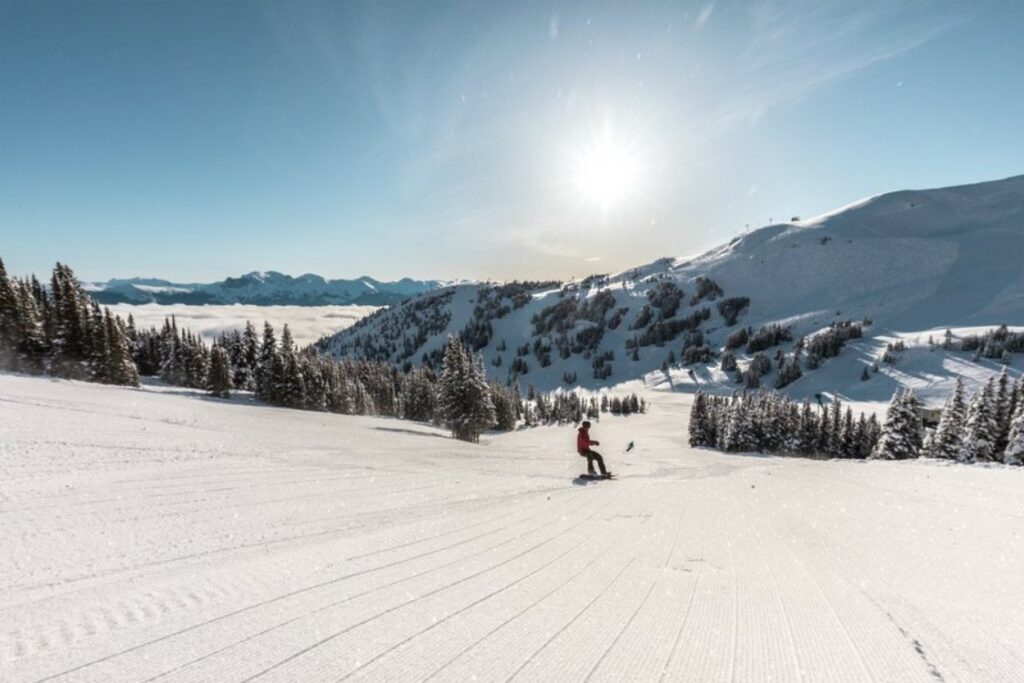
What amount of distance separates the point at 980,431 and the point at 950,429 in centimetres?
529

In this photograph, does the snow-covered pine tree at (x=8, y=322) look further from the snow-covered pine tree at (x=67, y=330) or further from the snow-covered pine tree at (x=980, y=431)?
the snow-covered pine tree at (x=980, y=431)

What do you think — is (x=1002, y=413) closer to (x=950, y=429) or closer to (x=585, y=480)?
(x=950, y=429)

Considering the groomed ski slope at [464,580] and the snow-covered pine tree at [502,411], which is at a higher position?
the groomed ski slope at [464,580]

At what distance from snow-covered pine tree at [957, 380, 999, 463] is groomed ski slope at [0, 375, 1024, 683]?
118 feet

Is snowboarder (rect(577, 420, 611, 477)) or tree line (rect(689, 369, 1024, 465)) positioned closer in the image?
snowboarder (rect(577, 420, 611, 477))

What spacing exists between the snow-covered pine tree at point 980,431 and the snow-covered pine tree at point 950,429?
9.69ft

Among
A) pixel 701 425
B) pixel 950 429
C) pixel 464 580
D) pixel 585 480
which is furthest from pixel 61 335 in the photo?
pixel 950 429

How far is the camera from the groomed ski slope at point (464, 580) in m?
3.15

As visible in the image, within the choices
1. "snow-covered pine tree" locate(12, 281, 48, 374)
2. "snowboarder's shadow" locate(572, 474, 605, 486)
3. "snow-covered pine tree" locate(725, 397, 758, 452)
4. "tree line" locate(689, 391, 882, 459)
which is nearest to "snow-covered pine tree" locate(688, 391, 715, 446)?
"tree line" locate(689, 391, 882, 459)

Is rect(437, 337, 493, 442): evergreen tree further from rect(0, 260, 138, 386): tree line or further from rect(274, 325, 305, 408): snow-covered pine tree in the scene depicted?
rect(0, 260, 138, 386): tree line

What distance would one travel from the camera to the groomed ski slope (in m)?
3.15

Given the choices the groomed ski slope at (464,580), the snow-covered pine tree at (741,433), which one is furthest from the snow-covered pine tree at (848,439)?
the groomed ski slope at (464,580)

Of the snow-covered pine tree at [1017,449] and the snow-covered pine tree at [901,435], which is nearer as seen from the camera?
the snow-covered pine tree at [1017,449]

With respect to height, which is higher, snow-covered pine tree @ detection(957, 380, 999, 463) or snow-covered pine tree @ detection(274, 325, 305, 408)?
snow-covered pine tree @ detection(274, 325, 305, 408)
